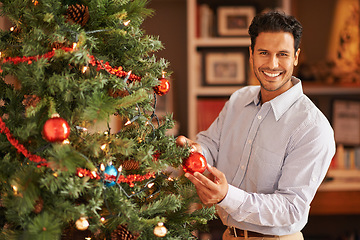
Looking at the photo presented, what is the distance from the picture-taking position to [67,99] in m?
1.03

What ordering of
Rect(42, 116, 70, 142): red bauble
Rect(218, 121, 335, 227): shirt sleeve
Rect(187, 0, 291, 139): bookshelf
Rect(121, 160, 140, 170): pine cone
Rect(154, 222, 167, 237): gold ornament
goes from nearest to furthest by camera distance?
Rect(42, 116, 70, 142): red bauble
Rect(154, 222, 167, 237): gold ornament
Rect(121, 160, 140, 170): pine cone
Rect(218, 121, 335, 227): shirt sleeve
Rect(187, 0, 291, 139): bookshelf

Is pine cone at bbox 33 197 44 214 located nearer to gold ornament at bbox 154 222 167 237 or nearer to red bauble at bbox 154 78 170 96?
gold ornament at bbox 154 222 167 237

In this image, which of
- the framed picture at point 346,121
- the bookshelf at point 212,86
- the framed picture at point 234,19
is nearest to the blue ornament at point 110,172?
the bookshelf at point 212,86

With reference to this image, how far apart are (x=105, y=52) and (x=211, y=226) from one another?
6.62 ft

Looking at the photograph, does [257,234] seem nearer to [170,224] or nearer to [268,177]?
[268,177]

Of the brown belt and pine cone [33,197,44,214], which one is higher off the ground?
pine cone [33,197,44,214]

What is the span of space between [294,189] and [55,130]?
745mm

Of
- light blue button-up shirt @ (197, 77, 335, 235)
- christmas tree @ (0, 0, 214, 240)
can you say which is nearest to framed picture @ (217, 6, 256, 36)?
light blue button-up shirt @ (197, 77, 335, 235)

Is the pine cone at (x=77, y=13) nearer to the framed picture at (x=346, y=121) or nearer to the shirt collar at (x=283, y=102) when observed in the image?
the shirt collar at (x=283, y=102)

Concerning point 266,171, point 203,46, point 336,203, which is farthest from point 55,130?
point 336,203

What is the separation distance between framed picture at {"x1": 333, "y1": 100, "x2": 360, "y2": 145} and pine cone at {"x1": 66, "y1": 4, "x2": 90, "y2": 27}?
87.5 inches

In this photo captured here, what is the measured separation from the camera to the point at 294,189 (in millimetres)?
1377

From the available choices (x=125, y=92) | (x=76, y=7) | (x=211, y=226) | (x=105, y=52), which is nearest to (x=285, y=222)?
(x=125, y=92)

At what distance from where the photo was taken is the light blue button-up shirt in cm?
137
